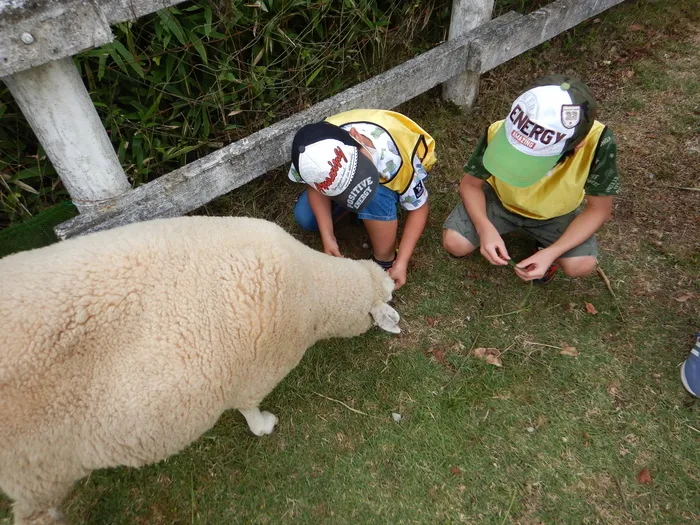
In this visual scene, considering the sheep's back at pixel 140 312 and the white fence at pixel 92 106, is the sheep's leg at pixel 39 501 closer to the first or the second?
the sheep's back at pixel 140 312

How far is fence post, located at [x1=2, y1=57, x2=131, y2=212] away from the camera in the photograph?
1567 millimetres

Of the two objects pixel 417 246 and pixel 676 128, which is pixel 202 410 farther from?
pixel 676 128

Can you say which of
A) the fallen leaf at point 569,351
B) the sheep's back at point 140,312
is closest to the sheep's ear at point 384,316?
the sheep's back at point 140,312

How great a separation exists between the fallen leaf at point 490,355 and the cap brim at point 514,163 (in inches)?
34.8

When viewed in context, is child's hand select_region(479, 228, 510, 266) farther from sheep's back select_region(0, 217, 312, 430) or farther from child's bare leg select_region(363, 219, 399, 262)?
sheep's back select_region(0, 217, 312, 430)

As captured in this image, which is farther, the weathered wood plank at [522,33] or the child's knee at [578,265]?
the weathered wood plank at [522,33]

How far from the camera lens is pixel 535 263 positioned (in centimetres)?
226

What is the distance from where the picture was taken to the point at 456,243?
8.38 feet

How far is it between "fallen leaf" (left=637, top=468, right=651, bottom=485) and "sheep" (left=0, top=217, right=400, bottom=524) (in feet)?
5.22

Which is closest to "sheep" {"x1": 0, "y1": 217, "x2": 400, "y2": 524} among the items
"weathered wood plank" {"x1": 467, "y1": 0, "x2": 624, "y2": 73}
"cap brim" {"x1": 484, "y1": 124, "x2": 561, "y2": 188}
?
"cap brim" {"x1": 484, "y1": 124, "x2": 561, "y2": 188}

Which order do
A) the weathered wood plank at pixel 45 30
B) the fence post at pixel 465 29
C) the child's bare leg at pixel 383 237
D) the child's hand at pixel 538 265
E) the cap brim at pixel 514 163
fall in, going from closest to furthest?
1. the weathered wood plank at pixel 45 30
2. the cap brim at pixel 514 163
3. the child's hand at pixel 538 265
4. the child's bare leg at pixel 383 237
5. the fence post at pixel 465 29

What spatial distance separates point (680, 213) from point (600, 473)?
176cm

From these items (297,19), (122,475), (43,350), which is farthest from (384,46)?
(122,475)

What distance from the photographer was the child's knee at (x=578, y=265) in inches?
92.8
